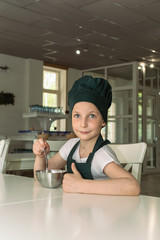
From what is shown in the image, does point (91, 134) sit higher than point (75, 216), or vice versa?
point (91, 134)

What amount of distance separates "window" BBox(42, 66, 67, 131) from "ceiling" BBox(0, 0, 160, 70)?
769 millimetres

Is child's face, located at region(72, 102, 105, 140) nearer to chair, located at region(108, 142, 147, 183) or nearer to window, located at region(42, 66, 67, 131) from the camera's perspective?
chair, located at region(108, 142, 147, 183)

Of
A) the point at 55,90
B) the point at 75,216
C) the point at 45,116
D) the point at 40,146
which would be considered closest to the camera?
the point at 75,216

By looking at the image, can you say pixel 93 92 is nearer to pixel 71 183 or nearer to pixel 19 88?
pixel 71 183

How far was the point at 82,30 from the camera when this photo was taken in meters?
5.64

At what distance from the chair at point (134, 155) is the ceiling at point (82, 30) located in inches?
127

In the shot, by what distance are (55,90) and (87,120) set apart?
7653mm

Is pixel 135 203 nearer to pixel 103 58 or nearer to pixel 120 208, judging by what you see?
pixel 120 208

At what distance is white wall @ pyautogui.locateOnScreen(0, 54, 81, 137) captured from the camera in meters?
7.61

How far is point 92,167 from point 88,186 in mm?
197

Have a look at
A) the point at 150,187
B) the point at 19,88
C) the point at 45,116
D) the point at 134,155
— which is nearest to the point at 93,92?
the point at 134,155

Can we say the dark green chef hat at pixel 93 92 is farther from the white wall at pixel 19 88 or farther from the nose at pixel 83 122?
the white wall at pixel 19 88

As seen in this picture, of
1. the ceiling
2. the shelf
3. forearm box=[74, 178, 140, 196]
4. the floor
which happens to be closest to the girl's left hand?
forearm box=[74, 178, 140, 196]

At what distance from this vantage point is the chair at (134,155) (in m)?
1.64
